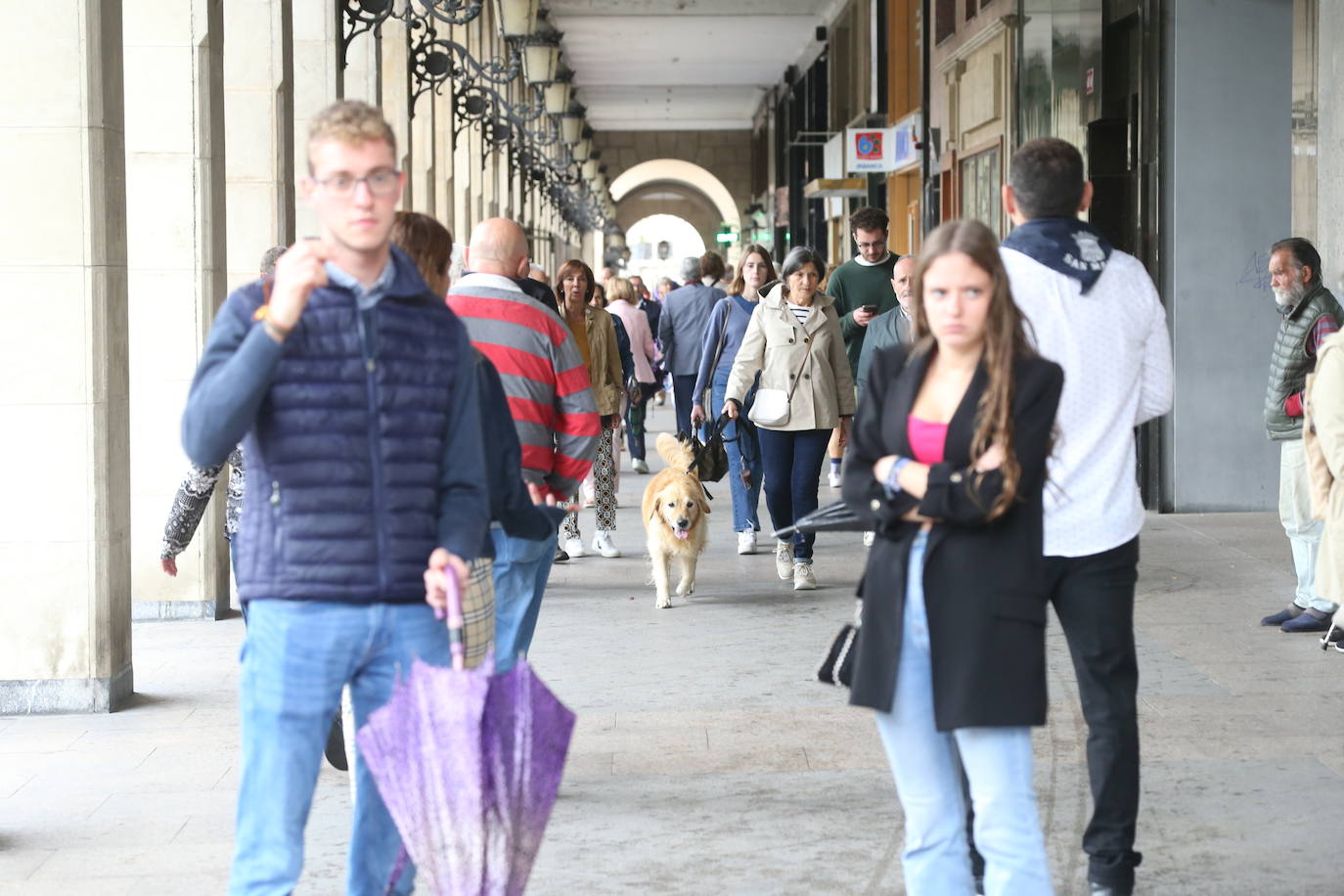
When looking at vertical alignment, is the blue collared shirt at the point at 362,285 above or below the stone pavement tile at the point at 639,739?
above

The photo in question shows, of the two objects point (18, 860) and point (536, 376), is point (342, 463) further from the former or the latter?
point (536, 376)

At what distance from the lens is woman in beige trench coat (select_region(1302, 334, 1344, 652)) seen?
15.4 ft

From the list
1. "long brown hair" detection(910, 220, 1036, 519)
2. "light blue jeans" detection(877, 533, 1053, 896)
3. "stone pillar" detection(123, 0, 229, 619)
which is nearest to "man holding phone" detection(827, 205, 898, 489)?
"stone pillar" detection(123, 0, 229, 619)

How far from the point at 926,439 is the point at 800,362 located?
20.3 ft

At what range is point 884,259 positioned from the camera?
1141cm

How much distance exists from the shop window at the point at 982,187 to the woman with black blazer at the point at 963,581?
546 inches

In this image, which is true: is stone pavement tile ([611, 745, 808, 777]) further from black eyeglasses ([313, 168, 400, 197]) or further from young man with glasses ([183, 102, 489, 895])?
black eyeglasses ([313, 168, 400, 197])

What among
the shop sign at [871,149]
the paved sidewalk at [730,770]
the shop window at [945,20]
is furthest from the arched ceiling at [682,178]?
the paved sidewalk at [730,770]

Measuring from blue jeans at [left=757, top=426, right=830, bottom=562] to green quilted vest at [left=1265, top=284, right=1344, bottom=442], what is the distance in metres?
2.41

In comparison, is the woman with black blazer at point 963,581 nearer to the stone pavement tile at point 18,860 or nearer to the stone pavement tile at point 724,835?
the stone pavement tile at point 724,835

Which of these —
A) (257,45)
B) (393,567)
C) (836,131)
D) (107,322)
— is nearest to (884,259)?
(257,45)

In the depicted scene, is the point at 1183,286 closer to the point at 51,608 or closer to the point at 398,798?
the point at 51,608

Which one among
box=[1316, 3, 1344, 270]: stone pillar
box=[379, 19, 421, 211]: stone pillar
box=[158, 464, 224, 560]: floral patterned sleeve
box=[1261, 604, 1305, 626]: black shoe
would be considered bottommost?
box=[1261, 604, 1305, 626]: black shoe

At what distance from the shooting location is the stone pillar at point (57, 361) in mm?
7012
